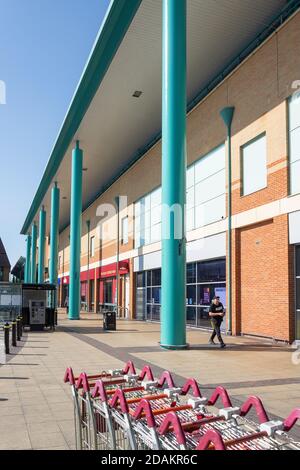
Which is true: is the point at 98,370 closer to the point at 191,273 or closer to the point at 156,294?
the point at 191,273

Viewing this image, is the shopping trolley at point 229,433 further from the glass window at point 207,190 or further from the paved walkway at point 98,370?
the glass window at point 207,190

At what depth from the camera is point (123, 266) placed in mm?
32875

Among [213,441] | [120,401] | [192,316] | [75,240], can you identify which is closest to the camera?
[213,441]

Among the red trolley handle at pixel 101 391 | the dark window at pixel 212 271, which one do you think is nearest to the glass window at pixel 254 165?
the dark window at pixel 212 271

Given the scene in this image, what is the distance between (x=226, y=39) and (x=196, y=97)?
15.1 ft

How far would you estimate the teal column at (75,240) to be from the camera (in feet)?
97.9

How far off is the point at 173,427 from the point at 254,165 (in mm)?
15229

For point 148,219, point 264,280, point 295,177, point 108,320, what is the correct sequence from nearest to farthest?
1. point 295,177
2. point 264,280
3. point 108,320
4. point 148,219

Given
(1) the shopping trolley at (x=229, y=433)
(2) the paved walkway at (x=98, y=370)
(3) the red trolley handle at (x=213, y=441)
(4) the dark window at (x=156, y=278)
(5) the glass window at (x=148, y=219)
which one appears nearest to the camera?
(3) the red trolley handle at (x=213, y=441)

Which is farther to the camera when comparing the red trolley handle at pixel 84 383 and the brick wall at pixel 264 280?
the brick wall at pixel 264 280

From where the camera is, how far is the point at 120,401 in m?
3.40

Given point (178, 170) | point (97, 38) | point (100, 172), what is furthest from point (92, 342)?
point (100, 172)

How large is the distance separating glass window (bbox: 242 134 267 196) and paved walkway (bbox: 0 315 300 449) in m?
5.52

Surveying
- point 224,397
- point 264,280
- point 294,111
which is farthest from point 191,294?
point 224,397
